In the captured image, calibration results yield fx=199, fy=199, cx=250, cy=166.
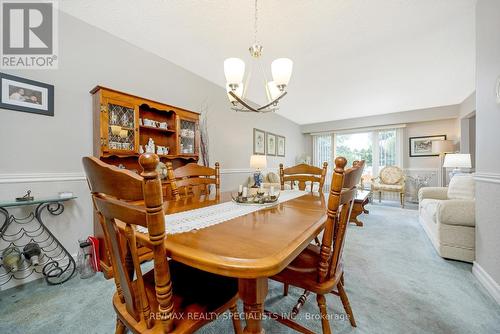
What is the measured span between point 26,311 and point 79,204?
0.86 metres

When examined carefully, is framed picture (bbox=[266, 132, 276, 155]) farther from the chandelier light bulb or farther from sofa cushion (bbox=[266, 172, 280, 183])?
the chandelier light bulb

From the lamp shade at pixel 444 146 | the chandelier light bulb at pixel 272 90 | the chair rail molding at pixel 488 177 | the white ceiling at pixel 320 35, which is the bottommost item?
the chair rail molding at pixel 488 177

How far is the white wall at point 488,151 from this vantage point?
148 cm

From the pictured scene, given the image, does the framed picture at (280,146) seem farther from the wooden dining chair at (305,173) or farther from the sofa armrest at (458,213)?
the sofa armrest at (458,213)

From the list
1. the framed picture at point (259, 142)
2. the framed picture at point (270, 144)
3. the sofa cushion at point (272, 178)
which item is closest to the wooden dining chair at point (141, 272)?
the sofa cushion at point (272, 178)

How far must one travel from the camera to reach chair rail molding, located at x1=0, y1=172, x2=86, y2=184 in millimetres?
1577

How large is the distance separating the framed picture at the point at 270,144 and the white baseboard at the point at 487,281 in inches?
148

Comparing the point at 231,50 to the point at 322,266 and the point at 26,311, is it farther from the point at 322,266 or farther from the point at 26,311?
the point at 26,311

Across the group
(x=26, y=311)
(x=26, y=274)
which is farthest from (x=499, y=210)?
(x=26, y=274)

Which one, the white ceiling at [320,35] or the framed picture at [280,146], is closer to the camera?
the white ceiling at [320,35]

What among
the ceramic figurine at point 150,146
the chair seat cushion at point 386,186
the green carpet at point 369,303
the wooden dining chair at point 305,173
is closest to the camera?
the green carpet at point 369,303

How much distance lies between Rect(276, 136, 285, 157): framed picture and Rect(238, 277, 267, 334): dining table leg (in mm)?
4816

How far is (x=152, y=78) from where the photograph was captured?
2559 millimetres

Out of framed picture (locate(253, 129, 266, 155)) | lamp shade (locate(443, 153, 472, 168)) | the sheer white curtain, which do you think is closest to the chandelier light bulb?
framed picture (locate(253, 129, 266, 155))
